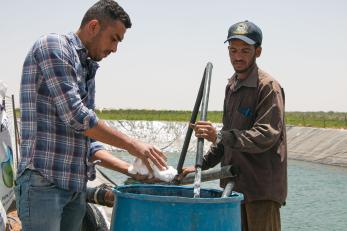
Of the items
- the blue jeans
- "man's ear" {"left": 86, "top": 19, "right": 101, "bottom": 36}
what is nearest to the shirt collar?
"man's ear" {"left": 86, "top": 19, "right": 101, "bottom": 36}

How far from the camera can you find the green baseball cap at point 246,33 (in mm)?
3064

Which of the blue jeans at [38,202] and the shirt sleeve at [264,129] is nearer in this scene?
the blue jeans at [38,202]

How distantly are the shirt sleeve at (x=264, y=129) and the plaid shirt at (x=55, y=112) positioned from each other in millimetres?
921

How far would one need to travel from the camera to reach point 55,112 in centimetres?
220

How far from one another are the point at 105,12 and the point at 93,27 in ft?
0.26

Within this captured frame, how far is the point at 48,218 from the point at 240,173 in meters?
1.24

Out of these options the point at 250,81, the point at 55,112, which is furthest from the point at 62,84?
the point at 250,81

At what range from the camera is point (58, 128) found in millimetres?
2217

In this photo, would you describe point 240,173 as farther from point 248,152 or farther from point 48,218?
point 48,218

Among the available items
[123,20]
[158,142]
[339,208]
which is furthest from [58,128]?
[158,142]

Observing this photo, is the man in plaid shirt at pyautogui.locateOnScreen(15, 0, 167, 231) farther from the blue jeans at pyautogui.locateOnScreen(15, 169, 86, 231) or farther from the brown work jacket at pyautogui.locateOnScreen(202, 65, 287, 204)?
the brown work jacket at pyautogui.locateOnScreen(202, 65, 287, 204)

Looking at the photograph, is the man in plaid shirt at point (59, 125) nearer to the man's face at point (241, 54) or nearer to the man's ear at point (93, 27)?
the man's ear at point (93, 27)

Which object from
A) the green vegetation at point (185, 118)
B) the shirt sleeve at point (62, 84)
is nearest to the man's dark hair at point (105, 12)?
the shirt sleeve at point (62, 84)

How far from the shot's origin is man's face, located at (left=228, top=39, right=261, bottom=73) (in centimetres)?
310
